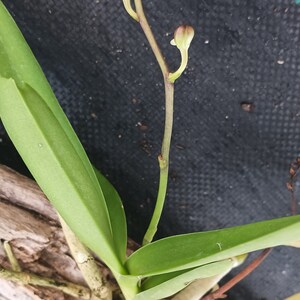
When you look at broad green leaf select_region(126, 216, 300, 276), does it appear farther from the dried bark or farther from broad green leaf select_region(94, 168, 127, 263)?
the dried bark

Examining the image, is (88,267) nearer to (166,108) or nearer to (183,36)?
(166,108)

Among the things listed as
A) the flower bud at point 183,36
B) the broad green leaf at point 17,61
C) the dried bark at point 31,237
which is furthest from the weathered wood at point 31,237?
the flower bud at point 183,36

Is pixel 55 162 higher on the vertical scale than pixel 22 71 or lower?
lower

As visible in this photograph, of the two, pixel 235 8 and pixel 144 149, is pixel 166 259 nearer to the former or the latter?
pixel 144 149

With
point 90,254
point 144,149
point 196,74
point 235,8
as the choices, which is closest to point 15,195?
point 90,254

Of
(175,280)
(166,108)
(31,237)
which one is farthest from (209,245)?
(31,237)

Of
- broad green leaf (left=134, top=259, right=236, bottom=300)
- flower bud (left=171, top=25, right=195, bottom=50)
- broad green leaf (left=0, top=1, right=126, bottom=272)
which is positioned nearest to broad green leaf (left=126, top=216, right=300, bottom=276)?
broad green leaf (left=134, top=259, right=236, bottom=300)

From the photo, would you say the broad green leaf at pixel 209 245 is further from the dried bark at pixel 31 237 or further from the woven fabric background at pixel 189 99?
the woven fabric background at pixel 189 99
